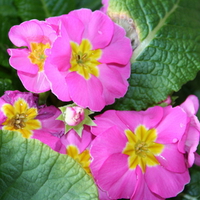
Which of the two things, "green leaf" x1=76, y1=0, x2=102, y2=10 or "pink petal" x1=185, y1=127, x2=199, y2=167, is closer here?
"pink petal" x1=185, y1=127, x2=199, y2=167

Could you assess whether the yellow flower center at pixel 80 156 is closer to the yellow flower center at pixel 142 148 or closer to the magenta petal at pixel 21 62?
the yellow flower center at pixel 142 148

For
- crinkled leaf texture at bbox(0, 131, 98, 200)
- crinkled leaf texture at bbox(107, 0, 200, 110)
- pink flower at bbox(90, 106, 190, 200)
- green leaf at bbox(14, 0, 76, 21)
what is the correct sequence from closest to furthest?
crinkled leaf texture at bbox(0, 131, 98, 200), pink flower at bbox(90, 106, 190, 200), crinkled leaf texture at bbox(107, 0, 200, 110), green leaf at bbox(14, 0, 76, 21)

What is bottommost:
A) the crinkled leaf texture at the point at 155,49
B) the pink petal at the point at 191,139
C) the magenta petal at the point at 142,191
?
the magenta petal at the point at 142,191

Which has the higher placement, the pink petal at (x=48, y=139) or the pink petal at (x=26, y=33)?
the pink petal at (x=26, y=33)

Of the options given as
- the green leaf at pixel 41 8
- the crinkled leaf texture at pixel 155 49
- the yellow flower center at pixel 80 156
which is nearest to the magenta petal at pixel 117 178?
the yellow flower center at pixel 80 156

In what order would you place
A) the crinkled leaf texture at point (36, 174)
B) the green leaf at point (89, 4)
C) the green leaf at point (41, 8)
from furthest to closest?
the green leaf at point (89, 4) < the green leaf at point (41, 8) < the crinkled leaf texture at point (36, 174)

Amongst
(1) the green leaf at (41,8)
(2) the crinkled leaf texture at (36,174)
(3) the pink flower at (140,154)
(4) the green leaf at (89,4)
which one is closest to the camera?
(2) the crinkled leaf texture at (36,174)

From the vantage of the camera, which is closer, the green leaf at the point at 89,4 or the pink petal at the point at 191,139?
the pink petal at the point at 191,139

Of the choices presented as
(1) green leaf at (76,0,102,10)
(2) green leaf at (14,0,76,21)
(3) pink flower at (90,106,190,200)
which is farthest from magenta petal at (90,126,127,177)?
(1) green leaf at (76,0,102,10)

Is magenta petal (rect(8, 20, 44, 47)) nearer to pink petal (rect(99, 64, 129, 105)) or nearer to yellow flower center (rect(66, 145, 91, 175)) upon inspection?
pink petal (rect(99, 64, 129, 105))
